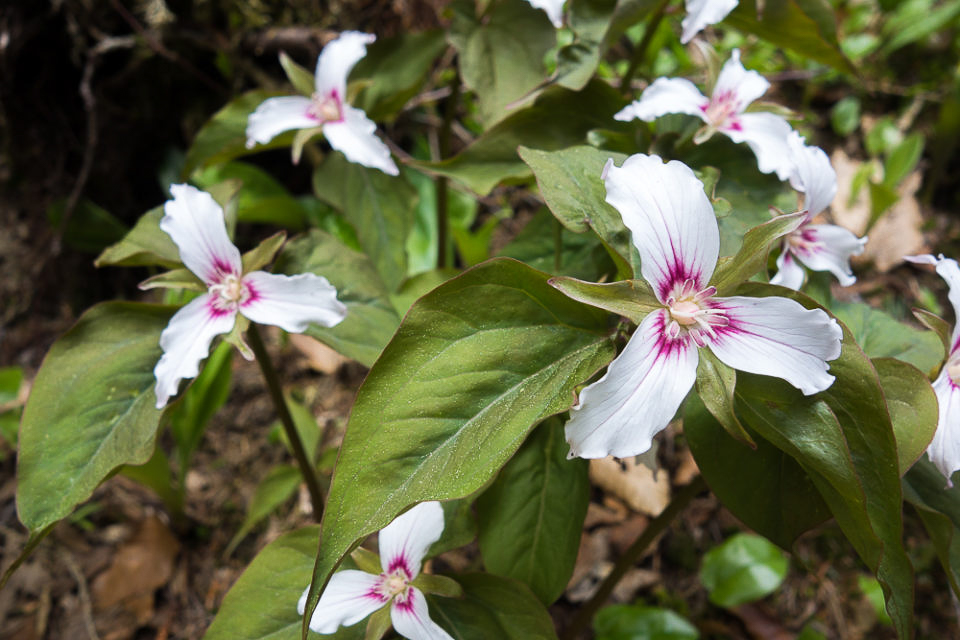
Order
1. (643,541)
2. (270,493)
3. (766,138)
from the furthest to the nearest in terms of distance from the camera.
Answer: (270,493) < (643,541) < (766,138)

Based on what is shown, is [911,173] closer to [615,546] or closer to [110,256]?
[615,546]

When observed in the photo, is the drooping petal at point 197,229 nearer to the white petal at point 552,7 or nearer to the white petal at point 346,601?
the white petal at point 346,601

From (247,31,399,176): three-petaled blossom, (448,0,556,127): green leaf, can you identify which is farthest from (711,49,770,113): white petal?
(247,31,399,176): three-petaled blossom

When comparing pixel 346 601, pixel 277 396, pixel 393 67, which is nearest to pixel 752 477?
pixel 346 601

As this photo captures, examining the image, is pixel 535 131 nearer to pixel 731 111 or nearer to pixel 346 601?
pixel 731 111

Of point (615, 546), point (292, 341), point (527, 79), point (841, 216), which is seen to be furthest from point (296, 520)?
point (841, 216)

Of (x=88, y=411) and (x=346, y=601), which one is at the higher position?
(x=88, y=411)

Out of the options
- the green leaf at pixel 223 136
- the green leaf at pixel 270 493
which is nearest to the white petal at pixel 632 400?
the green leaf at pixel 223 136

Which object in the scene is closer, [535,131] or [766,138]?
[766,138]
